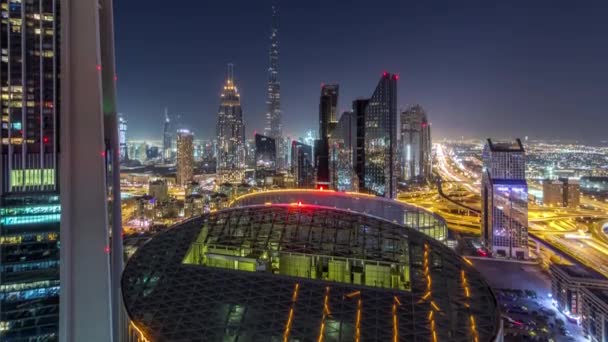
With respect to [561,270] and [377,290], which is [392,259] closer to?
[377,290]

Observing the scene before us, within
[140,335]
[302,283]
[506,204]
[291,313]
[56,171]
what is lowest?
[506,204]

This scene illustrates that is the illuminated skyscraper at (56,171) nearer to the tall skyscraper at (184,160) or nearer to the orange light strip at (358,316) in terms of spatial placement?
the orange light strip at (358,316)

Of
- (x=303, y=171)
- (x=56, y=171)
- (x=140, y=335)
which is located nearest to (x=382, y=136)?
(x=303, y=171)

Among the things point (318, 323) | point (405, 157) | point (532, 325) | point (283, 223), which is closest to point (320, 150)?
point (405, 157)

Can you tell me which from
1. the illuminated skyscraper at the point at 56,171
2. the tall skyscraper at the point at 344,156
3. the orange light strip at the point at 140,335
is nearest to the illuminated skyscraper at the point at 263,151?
the tall skyscraper at the point at 344,156

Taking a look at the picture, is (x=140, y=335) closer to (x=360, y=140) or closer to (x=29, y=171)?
(x=29, y=171)

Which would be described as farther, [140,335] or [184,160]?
[184,160]
